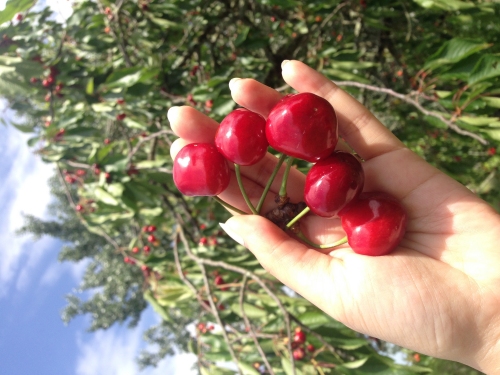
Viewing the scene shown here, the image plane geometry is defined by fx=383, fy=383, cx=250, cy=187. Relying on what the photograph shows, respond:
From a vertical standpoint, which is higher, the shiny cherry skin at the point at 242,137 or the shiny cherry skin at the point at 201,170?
the shiny cherry skin at the point at 242,137

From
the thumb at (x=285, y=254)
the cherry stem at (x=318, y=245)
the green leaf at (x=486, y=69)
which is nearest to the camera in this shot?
the thumb at (x=285, y=254)

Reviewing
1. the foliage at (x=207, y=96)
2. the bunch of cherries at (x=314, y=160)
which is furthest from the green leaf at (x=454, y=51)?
the bunch of cherries at (x=314, y=160)

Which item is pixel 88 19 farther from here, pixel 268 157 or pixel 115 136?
pixel 268 157

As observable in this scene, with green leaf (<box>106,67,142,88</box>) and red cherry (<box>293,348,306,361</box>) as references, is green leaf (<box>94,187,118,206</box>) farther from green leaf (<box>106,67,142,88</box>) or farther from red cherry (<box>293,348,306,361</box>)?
red cherry (<box>293,348,306,361</box>)

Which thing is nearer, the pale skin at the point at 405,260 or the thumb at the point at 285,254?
the pale skin at the point at 405,260

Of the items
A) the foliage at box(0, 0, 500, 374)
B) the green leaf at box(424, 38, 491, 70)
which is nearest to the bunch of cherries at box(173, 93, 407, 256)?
the foliage at box(0, 0, 500, 374)

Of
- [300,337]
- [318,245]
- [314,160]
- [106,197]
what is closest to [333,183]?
[314,160]

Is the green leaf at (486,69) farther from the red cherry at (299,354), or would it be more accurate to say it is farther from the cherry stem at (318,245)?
the red cherry at (299,354)

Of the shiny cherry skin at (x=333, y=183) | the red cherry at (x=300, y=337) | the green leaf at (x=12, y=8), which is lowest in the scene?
the red cherry at (x=300, y=337)

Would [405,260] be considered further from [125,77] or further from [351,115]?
[125,77]
